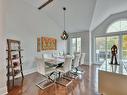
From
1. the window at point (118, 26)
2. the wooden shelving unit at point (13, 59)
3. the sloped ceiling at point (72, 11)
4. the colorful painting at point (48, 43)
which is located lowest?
the wooden shelving unit at point (13, 59)

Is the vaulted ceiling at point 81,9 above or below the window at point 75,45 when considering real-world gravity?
above

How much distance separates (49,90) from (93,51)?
5100mm

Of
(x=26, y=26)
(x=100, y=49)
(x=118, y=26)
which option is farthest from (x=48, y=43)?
(x=118, y=26)

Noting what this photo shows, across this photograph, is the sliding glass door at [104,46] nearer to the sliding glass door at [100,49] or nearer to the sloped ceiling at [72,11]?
the sliding glass door at [100,49]

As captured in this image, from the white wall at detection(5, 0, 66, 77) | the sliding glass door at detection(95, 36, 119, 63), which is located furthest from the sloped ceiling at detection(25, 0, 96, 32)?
the sliding glass door at detection(95, 36, 119, 63)

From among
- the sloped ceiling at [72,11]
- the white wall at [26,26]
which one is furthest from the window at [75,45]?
the white wall at [26,26]

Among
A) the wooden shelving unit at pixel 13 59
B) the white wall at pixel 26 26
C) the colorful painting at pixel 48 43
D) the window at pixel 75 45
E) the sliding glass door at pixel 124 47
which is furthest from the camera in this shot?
the window at pixel 75 45

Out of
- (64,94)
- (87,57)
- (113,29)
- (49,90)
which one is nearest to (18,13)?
(49,90)

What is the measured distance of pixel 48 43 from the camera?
620 cm

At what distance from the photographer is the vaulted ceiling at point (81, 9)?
4742 millimetres

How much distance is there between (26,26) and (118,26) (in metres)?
5.52

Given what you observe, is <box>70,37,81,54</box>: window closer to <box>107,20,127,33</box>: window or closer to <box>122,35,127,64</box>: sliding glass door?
<box>107,20,127,33</box>: window

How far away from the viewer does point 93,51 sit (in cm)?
728

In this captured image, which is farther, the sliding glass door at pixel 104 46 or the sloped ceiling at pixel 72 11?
the sliding glass door at pixel 104 46
